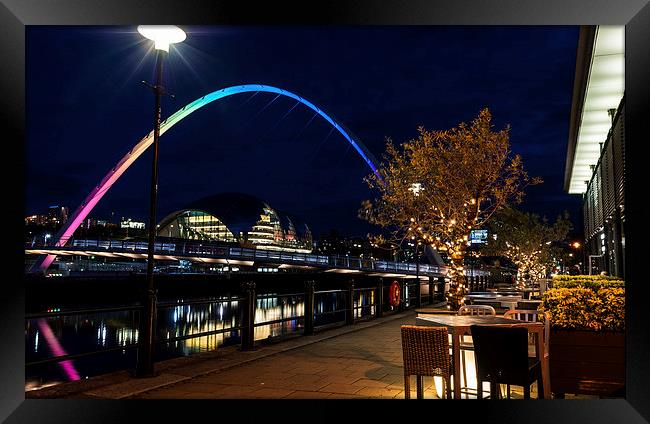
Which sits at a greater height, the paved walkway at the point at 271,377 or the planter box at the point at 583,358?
the planter box at the point at 583,358

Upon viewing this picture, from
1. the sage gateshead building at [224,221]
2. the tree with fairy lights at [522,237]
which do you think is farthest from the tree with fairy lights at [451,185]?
the sage gateshead building at [224,221]

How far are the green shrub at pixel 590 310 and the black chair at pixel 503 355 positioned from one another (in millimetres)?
1206

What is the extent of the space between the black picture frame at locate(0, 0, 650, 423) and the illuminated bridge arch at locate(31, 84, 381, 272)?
60.2 m

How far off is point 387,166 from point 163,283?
37416 mm

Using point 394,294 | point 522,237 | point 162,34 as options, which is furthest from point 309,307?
point 522,237

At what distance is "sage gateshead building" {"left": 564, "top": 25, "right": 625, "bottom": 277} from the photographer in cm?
1263

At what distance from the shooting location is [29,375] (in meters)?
17.2

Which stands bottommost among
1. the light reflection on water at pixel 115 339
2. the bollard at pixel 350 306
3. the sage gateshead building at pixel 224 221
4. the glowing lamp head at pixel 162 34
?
the light reflection on water at pixel 115 339

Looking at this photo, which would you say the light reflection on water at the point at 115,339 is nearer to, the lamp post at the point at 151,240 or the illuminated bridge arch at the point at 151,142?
the lamp post at the point at 151,240

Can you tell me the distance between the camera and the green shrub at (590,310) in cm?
695

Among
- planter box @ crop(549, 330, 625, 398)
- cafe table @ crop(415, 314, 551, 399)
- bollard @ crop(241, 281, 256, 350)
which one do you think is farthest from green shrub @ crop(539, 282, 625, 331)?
bollard @ crop(241, 281, 256, 350)
